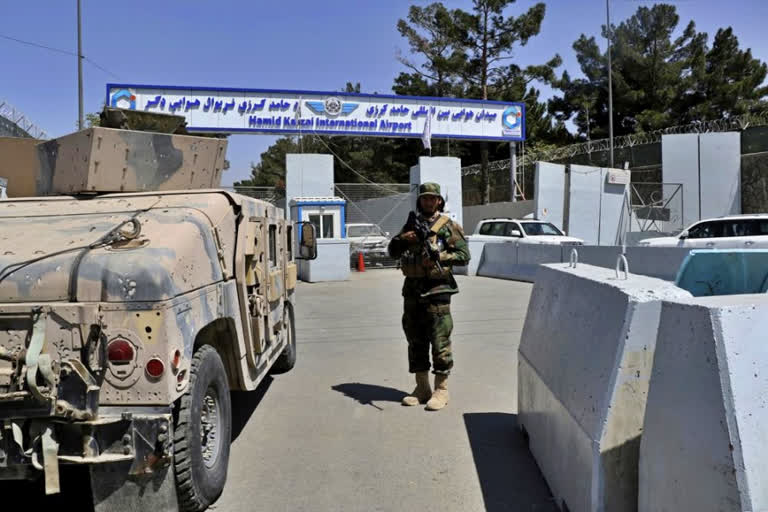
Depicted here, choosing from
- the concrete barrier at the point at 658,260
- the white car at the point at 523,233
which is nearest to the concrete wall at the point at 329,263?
the white car at the point at 523,233

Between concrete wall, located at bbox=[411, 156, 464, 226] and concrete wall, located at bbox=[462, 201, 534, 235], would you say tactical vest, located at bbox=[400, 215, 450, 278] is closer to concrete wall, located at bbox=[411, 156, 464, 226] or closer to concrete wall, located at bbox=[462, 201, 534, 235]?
concrete wall, located at bbox=[411, 156, 464, 226]

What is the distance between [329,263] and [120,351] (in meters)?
14.5

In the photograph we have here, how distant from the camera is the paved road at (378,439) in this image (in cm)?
370

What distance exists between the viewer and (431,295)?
5.38 m

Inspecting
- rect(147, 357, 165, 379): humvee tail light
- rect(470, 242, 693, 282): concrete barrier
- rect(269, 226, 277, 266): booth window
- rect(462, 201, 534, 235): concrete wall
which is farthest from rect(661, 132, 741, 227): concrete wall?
rect(147, 357, 165, 379): humvee tail light

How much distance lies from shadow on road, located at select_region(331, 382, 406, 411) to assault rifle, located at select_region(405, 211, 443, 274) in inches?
54.7

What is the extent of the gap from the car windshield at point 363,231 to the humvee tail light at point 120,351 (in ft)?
62.8

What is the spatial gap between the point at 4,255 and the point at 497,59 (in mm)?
34976

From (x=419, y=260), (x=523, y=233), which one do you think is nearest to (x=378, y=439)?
(x=419, y=260)

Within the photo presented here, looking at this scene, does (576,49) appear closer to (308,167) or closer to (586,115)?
(586,115)

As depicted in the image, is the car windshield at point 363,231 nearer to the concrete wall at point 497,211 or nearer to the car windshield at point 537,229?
the concrete wall at point 497,211

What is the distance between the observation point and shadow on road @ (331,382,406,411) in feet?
19.0

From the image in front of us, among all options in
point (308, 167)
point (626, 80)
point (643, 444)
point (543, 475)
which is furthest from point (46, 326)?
point (626, 80)

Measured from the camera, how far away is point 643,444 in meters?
2.44
